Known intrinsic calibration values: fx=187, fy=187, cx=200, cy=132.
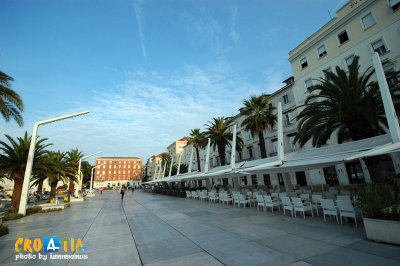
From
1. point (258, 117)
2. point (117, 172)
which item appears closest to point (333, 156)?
point (258, 117)

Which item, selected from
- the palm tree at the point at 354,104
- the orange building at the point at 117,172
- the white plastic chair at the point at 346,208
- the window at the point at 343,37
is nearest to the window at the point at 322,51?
the window at the point at 343,37

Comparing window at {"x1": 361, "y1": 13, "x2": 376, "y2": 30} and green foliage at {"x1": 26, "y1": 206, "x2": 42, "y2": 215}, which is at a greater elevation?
window at {"x1": 361, "y1": 13, "x2": 376, "y2": 30}

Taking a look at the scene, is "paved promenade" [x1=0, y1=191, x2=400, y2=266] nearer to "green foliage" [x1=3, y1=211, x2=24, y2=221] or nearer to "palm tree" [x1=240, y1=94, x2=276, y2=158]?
"green foliage" [x1=3, y1=211, x2=24, y2=221]

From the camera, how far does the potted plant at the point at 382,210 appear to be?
4.67 meters

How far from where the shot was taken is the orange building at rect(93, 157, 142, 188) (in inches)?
4094

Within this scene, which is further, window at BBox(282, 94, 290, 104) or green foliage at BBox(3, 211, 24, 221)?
window at BBox(282, 94, 290, 104)

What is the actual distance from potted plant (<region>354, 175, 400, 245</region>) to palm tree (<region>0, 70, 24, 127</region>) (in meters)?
15.8

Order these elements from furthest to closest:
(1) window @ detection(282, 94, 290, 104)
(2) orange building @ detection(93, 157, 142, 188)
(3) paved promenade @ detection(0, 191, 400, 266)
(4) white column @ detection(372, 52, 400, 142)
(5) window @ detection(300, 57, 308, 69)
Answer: (2) orange building @ detection(93, 157, 142, 188), (1) window @ detection(282, 94, 290, 104), (5) window @ detection(300, 57, 308, 69), (4) white column @ detection(372, 52, 400, 142), (3) paved promenade @ detection(0, 191, 400, 266)

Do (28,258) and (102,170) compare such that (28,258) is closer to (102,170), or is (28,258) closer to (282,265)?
(282,265)

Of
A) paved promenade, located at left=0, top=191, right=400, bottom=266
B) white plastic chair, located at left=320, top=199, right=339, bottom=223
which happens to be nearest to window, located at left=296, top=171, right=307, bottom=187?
paved promenade, located at left=0, top=191, right=400, bottom=266

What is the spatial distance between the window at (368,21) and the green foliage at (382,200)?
69.1 ft

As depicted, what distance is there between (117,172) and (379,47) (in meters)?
114

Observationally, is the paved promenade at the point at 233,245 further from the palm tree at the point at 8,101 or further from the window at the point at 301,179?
the window at the point at 301,179

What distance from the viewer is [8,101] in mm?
10859
